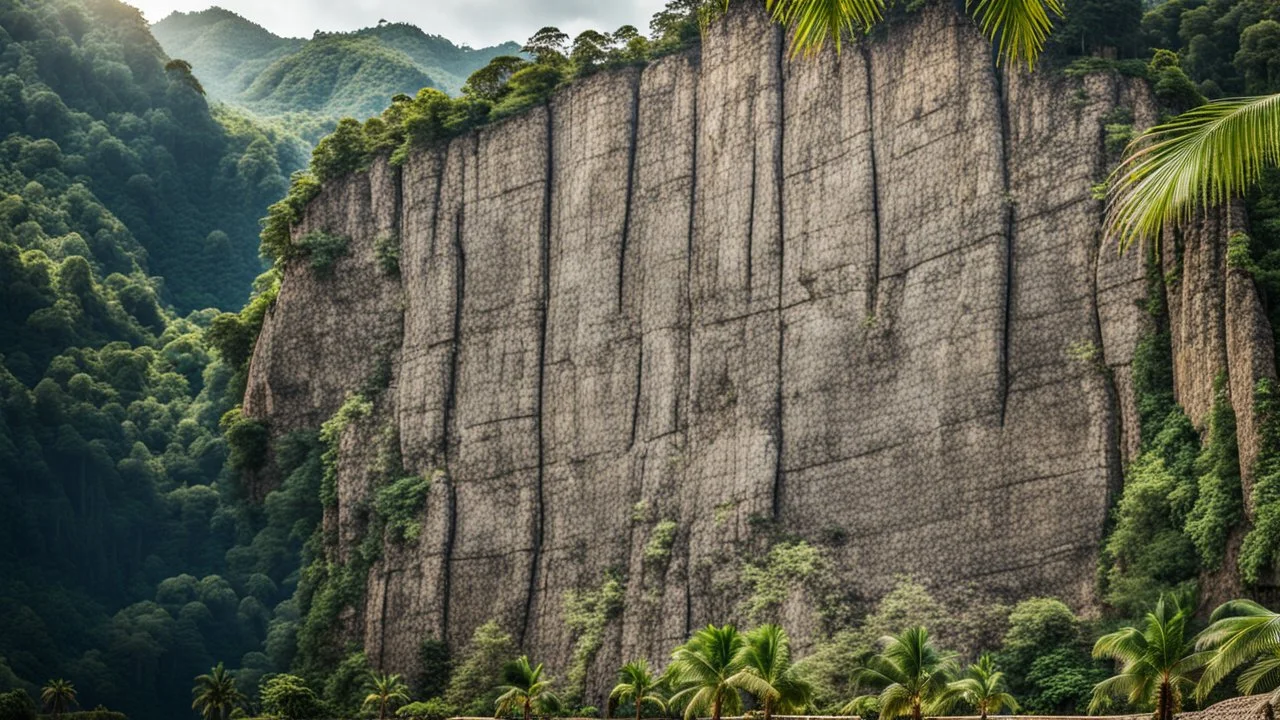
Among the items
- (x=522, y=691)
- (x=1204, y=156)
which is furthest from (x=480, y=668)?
(x=1204, y=156)

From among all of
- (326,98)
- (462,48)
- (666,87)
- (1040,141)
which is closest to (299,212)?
(666,87)

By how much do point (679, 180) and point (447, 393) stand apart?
366 inches

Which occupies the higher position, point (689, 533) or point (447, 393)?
point (447, 393)

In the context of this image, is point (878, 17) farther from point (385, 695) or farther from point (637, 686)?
point (385, 695)

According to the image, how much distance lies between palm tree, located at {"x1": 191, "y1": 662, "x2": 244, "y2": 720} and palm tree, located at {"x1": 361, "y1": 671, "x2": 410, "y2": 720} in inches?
203

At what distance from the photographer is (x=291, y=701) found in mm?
47500

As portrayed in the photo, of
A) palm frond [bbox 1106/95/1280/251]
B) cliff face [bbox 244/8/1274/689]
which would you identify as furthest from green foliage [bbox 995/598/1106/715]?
palm frond [bbox 1106/95/1280/251]

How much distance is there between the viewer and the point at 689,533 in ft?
151

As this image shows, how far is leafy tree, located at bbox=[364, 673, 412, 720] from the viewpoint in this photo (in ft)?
149

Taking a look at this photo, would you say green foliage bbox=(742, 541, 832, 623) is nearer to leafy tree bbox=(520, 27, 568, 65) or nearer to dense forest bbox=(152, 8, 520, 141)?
leafy tree bbox=(520, 27, 568, 65)

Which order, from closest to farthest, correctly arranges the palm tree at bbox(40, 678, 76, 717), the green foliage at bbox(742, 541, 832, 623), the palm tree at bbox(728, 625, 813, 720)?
the palm tree at bbox(728, 625, 813, 720)
the green foliage at bbox(742, 541, 832, 623)
the palm tree at bbox(40, 678, 76, 717)

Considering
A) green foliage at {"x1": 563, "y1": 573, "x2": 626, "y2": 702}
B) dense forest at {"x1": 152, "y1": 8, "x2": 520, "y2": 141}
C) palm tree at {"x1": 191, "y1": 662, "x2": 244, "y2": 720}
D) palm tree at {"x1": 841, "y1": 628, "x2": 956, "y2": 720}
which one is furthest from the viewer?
dense forest at {"x1": 152, "y1": 8, "x2": 520, "y2": 141}

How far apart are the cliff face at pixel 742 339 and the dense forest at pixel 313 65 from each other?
180 feet

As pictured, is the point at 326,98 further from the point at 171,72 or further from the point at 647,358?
the point at 647,358
